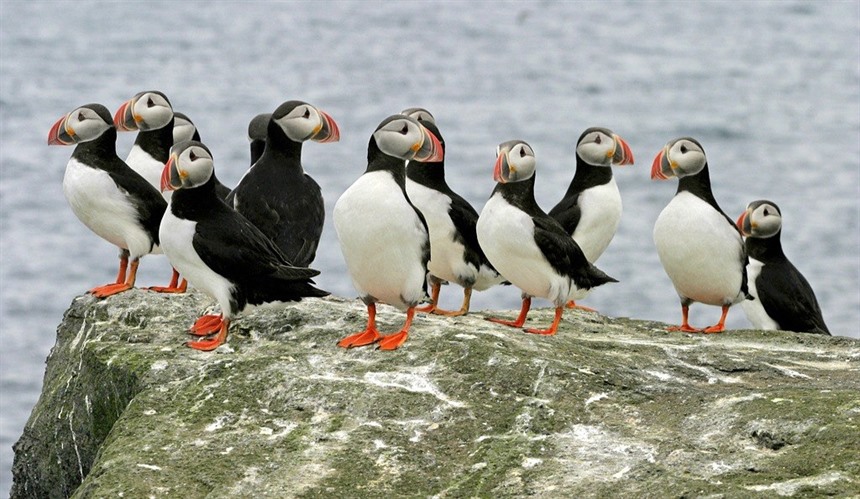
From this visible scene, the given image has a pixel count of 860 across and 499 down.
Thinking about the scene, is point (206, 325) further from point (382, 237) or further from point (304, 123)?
point (304, 123)

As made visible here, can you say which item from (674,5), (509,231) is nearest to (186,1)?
(674,5)

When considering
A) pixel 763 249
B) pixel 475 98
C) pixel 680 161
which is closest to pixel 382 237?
pixel 680 161

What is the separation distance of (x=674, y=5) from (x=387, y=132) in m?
49.2

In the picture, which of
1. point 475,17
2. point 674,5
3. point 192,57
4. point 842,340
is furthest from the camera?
point 674,5

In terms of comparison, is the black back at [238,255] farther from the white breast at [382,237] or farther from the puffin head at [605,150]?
the puffin head at [605,150]

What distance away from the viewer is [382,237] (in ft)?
25.1

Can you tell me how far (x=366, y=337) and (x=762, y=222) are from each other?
4.23 metres

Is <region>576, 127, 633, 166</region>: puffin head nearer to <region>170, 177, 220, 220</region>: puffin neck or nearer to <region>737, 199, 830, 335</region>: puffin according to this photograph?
<region>737, 199, 830, 335</region>: puffin

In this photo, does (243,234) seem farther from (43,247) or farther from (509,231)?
(43,247)

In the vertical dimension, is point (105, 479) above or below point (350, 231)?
below

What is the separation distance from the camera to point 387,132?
788cm

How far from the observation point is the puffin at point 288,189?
29.5 ft

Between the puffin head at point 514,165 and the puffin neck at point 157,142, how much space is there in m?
2.54

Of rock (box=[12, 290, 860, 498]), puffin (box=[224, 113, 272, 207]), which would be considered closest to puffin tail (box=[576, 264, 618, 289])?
rock (box=[12, 290, 860, 498])
